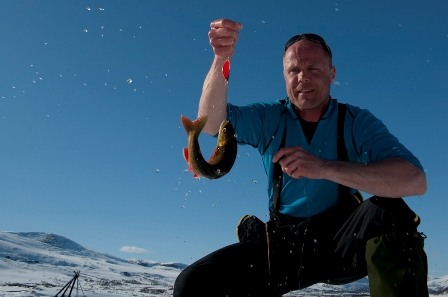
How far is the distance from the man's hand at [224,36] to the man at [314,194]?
11 mm

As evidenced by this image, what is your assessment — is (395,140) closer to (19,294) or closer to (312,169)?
(312,169)

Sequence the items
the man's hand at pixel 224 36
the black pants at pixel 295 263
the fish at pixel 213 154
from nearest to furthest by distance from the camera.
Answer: the fish at pixel 213 154, the black pants at pixel 295 263, the man's hand at pixel 224 36

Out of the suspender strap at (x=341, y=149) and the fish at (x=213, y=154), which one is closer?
the fish at (x=213, y=154)

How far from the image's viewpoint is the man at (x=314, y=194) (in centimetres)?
346

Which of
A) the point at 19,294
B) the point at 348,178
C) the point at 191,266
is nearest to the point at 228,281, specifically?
the point at 191,266

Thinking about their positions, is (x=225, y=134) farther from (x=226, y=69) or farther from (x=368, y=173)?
(x=368, y=173)

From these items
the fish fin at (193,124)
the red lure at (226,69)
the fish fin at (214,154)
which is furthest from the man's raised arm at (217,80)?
the fish fin at (193,124)

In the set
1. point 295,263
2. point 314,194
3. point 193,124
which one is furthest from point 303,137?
point 193,124

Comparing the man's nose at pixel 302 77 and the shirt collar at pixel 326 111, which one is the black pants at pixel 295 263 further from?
the man's nose at pixel 302 77

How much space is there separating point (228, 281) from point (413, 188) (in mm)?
1971

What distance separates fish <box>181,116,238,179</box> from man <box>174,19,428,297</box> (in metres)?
0.53

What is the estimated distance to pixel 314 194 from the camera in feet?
14.5

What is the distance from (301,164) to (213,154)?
0.96 m

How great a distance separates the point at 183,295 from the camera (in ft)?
12.5
